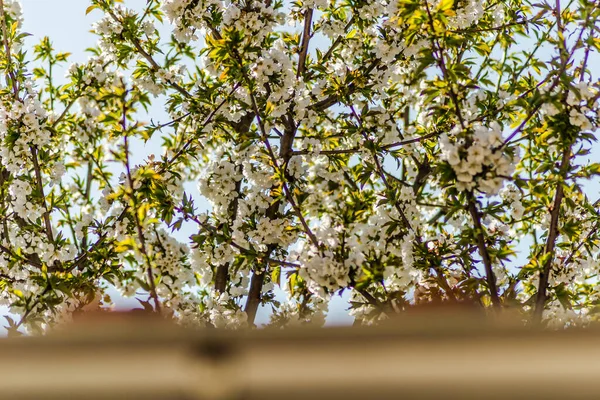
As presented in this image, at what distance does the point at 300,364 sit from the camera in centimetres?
103

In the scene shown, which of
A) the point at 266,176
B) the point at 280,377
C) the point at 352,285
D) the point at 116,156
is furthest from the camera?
the point at 266,176

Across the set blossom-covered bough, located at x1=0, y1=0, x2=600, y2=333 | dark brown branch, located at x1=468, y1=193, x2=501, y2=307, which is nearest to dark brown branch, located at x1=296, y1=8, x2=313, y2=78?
blossom-covered bough, located at x1=0, y1=0, x2=600, y2=333

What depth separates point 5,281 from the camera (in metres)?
3.86

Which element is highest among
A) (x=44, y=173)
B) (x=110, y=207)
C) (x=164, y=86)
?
(x=164, y=86)

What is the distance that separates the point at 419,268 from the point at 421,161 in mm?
1361

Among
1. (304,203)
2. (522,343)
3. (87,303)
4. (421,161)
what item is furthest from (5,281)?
(522,343)

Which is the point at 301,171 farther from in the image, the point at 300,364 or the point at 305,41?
the point at 300,364

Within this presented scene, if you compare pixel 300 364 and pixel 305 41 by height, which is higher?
pixel 305 41

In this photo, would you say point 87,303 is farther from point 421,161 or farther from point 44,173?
point 421,161

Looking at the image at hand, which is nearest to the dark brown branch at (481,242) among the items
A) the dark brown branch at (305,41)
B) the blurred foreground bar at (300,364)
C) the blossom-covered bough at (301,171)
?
the blossom-covered bough at (301,171)

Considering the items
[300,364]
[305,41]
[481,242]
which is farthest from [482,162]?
[305,41]

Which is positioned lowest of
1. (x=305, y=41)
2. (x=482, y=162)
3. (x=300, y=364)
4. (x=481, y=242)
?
(x=300, y=364)

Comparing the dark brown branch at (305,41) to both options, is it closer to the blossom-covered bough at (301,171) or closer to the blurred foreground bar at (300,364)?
the blossom-covered bough at (301,171)

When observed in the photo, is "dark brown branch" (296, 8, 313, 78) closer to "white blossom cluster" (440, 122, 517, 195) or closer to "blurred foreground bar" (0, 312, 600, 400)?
"white blossom cluster" (440, 122, 517, 195)
